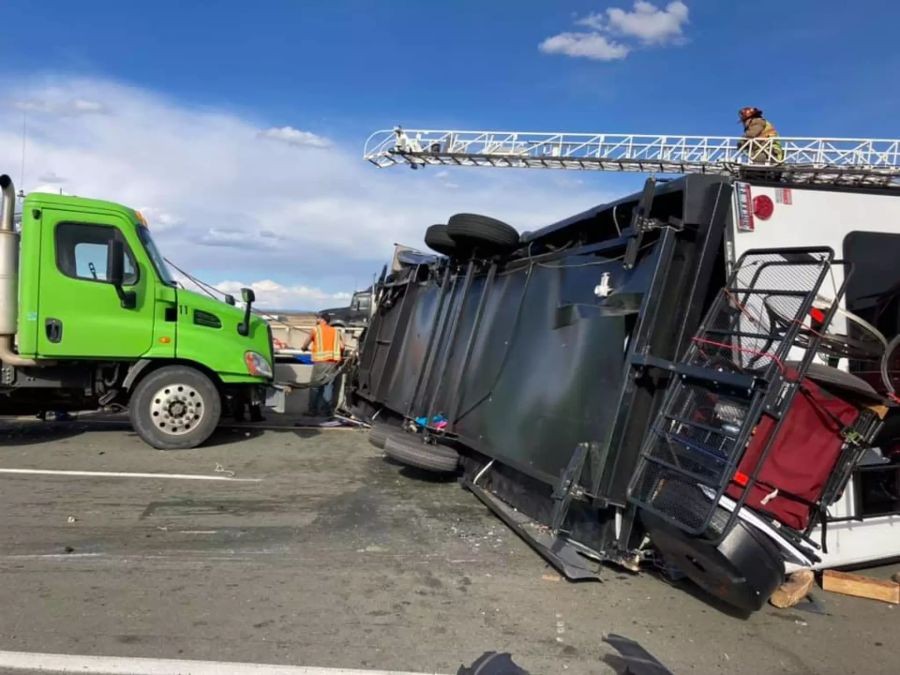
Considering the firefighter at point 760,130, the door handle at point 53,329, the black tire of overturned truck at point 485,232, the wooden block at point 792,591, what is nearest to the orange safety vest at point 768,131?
the firefighter at point 760,130

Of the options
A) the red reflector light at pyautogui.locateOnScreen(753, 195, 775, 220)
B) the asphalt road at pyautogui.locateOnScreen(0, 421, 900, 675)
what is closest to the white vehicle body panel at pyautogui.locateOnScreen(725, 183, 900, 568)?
the red reflector light at pyautogui.locateOnScreen(753, 195, 775, 220)

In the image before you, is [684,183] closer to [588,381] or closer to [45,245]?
[588,381]

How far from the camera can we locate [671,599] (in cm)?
425

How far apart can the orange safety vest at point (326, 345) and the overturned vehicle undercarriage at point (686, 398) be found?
21.8 ft

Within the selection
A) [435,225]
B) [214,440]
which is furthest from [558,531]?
[214,440]

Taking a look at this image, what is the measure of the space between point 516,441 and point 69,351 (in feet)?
17.6

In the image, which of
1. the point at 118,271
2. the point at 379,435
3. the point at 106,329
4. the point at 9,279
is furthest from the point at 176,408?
the point at 379,435

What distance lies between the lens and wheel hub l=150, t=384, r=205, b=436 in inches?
323

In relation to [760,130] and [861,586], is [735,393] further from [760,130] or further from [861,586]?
[760,130]

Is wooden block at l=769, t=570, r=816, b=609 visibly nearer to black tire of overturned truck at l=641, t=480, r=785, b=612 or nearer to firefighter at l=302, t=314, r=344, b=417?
black tire of overturned truck at l=641, t=480, r=785, b=612

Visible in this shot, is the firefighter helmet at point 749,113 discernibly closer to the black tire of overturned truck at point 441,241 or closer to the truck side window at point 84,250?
the black tire of overturned truck at point 441,241

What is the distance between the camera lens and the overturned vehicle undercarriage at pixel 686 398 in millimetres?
3750

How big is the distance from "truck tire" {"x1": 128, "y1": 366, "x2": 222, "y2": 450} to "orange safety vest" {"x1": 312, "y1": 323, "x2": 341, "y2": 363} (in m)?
3.89

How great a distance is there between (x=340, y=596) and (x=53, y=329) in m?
5.52
